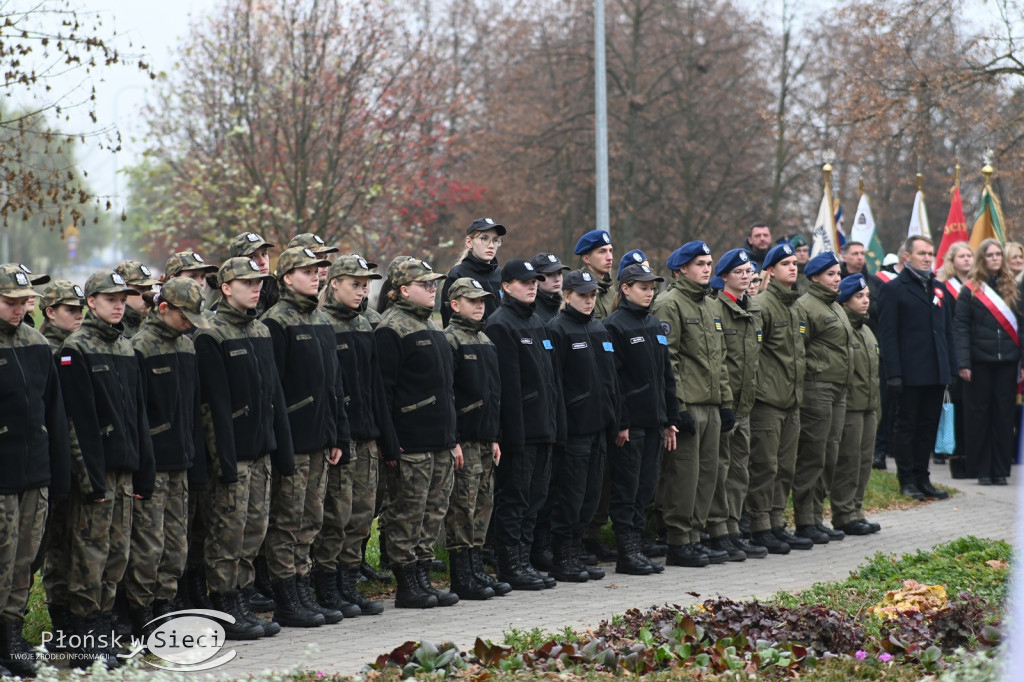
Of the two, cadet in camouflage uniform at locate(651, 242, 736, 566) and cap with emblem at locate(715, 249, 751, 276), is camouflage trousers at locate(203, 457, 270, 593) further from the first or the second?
cap with emblem at locate(715, 249, 751, 276)

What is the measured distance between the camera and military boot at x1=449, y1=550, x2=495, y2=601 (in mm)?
9438

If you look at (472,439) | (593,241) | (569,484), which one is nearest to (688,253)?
(593,241)

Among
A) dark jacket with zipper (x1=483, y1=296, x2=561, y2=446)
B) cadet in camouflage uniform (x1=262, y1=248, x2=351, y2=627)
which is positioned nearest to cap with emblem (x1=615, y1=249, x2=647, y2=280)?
dark jacket with zipper (x1=483, y1=296, x2=561, y2=446)

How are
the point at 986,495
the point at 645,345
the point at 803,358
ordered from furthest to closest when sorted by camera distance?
the point at 986,495
the point at 803,358
the point at 645,345

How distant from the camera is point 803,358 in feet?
38.5

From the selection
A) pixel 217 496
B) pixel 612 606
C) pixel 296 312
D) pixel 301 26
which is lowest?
pixel 612 606

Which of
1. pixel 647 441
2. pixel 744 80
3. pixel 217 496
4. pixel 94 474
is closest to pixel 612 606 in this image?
pixel 647 441

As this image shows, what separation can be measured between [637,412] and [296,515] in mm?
3174

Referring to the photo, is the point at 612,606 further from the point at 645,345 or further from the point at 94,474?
the point at 94,474

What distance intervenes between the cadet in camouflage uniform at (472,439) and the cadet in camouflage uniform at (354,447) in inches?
26.1

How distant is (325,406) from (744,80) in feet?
93.9

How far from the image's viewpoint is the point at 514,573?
9844 millimetres

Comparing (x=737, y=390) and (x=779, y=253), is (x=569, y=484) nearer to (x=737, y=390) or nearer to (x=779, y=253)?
(x=737, y=390)

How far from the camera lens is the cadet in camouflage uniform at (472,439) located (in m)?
9.52
